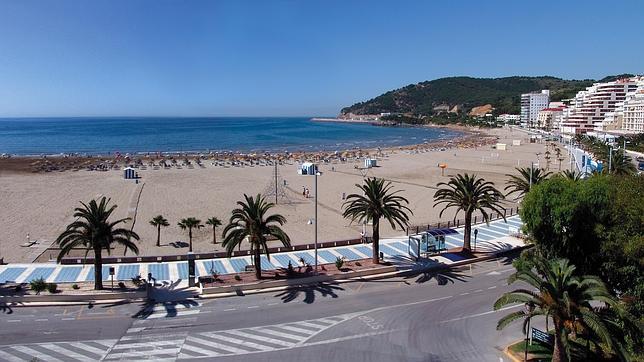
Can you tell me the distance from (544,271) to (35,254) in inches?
1047

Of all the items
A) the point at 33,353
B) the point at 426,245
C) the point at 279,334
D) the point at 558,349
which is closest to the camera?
the point at 558,349

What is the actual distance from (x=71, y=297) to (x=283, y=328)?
930 centimetres

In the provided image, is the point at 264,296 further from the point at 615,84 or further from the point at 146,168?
the point at 615,84

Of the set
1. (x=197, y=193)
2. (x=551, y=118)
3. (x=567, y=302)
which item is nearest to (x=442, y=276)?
(x=567, y=302)

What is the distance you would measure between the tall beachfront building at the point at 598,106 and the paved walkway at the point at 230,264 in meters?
120

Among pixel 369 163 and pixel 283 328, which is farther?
pixel 369 163

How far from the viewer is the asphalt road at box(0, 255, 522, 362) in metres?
15.4

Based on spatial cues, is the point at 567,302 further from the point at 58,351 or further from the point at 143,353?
the point at 58,351

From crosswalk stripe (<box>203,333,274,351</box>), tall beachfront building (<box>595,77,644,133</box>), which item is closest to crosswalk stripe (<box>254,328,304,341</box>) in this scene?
crosswalk stripe (<box>203,333,274,351</box>)

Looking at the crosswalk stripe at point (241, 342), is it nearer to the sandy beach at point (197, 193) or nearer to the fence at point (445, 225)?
the sandy beach at point (197, 193)

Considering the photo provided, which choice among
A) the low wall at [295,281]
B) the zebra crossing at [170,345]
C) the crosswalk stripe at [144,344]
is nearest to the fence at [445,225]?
the low wall at [295,281]

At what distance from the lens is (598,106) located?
453 feet

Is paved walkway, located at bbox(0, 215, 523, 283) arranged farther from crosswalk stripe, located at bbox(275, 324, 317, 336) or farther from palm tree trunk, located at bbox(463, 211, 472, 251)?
crosswalk stripe, located at bbox(275, 324, 317, 336)

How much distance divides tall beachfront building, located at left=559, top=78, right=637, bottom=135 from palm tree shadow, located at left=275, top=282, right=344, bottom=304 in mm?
131254
